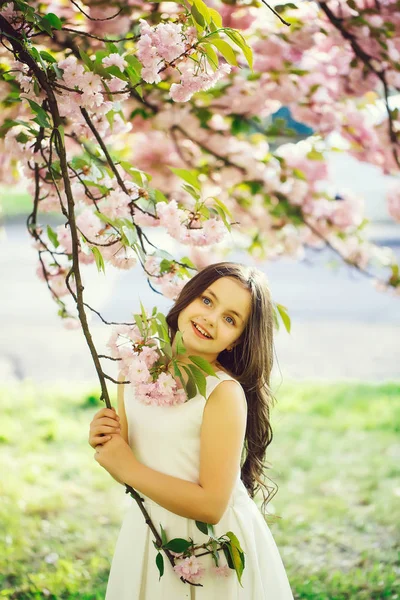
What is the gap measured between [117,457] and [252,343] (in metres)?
0.34

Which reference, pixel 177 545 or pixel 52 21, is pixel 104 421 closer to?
pixel 177 545

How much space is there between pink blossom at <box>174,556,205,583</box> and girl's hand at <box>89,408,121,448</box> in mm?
251

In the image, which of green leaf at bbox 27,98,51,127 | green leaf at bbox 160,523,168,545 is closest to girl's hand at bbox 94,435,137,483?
green leaf at bbox 160,523,168,545

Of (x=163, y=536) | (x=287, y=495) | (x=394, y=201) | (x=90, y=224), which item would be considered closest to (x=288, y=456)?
(x=287, y=495)

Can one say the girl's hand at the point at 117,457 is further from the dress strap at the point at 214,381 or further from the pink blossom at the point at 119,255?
the pink blossom at the point at 119,255

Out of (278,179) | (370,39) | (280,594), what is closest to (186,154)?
(278,179)

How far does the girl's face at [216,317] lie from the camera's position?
1.40 metres

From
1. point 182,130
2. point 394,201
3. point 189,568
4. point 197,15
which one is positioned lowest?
point 189,568

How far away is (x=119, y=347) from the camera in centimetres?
125

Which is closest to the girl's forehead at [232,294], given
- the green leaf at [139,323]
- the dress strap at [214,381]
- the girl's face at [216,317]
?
the girl's face at [216,317]

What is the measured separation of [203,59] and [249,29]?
1335 millimetres

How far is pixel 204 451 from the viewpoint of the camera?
52.7 inches

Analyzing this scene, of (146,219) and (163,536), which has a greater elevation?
(146,219)

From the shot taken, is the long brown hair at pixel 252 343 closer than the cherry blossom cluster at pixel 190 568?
No
